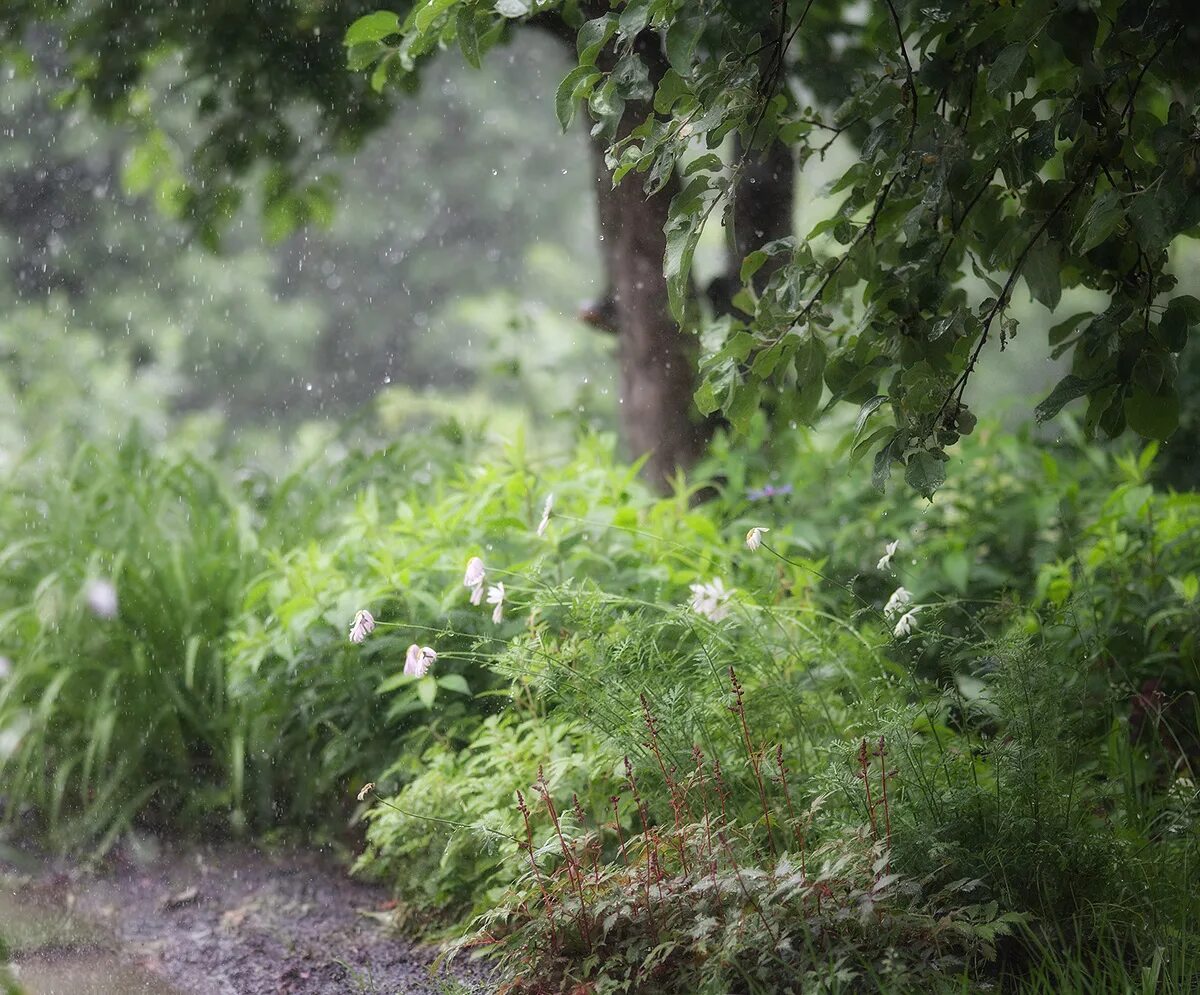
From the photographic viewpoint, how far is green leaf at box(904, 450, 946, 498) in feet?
5.01

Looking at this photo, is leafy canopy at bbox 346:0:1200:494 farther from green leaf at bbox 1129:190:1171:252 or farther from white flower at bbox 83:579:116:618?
white flower at bbox 83:579:116:618

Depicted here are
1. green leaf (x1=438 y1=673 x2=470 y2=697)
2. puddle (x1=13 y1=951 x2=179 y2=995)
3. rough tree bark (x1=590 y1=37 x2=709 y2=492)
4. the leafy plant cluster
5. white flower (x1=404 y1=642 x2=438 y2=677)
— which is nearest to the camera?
the leafy plant cluster

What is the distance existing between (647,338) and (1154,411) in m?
2.01

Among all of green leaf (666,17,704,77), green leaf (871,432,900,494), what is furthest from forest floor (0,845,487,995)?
green leaf (666,17,704,77)

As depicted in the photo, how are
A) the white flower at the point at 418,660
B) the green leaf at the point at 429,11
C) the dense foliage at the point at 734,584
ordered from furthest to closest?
the white flower at the point at 418,660 → the green leaf at the point at 429,11 → the dense foliage at the point at 734,584

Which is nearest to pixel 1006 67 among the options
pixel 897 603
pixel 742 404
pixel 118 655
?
pixel 742 404

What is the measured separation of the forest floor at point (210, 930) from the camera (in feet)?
6.77

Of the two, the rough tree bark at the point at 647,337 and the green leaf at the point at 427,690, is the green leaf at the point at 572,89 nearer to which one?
the green leaf at the point at 427,690

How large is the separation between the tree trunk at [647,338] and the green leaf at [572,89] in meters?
1.57

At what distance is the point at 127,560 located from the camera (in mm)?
3090

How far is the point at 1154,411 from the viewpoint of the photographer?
5.01ft

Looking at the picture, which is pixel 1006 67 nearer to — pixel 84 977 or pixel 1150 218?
pixel 1150 218

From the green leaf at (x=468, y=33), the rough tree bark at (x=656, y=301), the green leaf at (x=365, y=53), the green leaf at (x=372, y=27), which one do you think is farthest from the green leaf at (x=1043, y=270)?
the rough tree bark at (x=656, y=301)

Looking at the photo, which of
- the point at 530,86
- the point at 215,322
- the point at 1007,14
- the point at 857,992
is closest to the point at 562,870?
the point at 857,992
